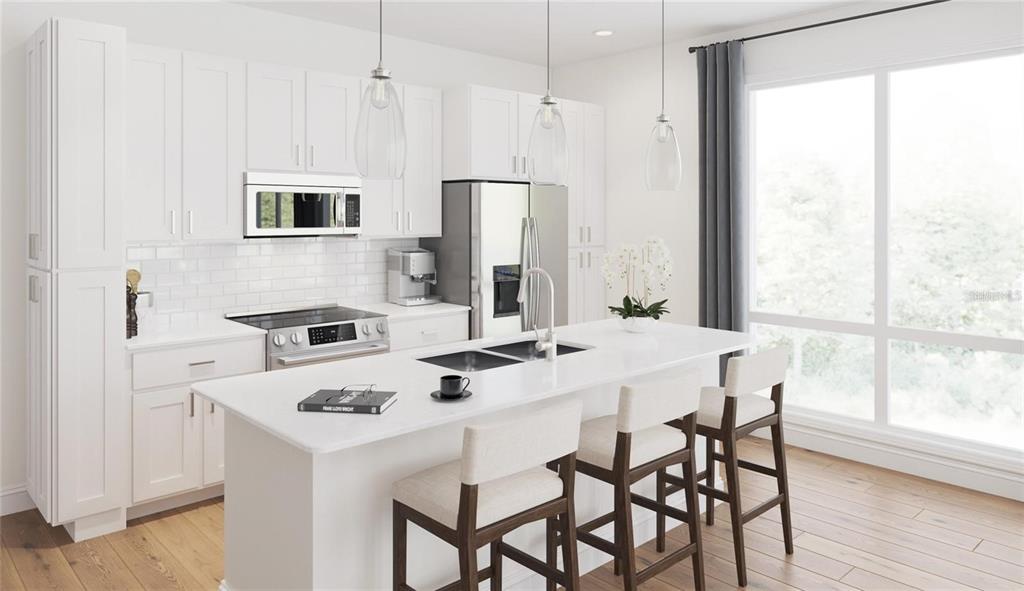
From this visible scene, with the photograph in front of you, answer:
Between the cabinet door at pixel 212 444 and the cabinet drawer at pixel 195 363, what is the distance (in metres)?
0.19

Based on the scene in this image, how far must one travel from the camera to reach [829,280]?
4.84 metres

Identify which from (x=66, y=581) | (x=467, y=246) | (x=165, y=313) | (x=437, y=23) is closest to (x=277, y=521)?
(x=66, y=581)

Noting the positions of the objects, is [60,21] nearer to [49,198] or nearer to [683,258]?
[49,198]

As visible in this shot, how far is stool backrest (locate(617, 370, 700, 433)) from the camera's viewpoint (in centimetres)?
262

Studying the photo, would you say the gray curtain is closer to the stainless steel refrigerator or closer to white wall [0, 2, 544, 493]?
Result: the stainless steel refrigerator

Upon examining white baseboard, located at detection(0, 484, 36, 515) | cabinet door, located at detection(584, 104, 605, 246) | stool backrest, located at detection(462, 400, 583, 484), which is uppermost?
cabinet door, located at detection(584, 104, 605, 246)

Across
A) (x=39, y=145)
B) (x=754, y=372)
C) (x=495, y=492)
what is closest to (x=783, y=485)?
(x=754, y=372)

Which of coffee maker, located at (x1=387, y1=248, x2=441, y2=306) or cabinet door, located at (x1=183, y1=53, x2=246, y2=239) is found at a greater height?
cabinet door, located at (x1=183, y1=53, x2=246, y2=239)

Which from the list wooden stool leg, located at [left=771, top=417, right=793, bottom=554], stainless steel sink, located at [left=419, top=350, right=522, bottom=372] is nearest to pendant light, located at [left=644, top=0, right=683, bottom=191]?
stainless steel sink, located at [left=419, top=350, right=522, bottom=372]

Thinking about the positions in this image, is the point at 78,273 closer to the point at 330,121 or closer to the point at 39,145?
the point at 39,145

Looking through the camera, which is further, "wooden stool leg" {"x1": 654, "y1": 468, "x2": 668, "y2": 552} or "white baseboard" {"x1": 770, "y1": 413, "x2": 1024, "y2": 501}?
"white baseboard" {"x1": 770, "y1": 413, "x2": 1024, "y2": 501}

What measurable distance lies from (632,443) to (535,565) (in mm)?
631

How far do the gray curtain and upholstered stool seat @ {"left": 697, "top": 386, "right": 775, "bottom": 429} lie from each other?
64.4 inches

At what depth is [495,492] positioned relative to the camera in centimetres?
230
